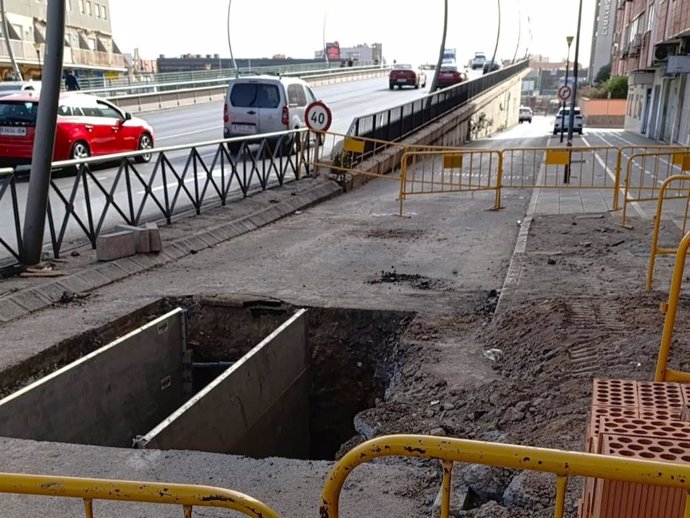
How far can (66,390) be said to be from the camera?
5590 millimetres

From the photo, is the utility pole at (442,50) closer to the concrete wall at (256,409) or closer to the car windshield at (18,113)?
the car windshield at (18,113)

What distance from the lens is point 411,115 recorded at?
23.2m

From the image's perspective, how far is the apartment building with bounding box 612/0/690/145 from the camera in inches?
1083

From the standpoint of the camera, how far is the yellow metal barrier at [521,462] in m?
1.93

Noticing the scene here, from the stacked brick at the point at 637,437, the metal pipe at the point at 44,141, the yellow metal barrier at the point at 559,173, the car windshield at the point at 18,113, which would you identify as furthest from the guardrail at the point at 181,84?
the stacked brick at the point at 637,437

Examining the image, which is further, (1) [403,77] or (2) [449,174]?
(1) [403,77]

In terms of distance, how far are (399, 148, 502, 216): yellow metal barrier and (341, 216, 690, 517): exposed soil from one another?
5168 mm

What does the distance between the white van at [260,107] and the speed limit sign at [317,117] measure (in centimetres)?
289

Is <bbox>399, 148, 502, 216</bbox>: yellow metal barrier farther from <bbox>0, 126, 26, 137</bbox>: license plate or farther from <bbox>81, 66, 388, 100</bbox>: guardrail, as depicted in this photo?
<bbox>81, 66, 388, 100</bbox>: guardrail

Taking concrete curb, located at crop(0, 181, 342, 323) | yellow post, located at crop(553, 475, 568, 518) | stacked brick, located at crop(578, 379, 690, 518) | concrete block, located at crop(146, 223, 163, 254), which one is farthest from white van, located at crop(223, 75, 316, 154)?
yellow post, located at crop(553, 475, 568, 518)

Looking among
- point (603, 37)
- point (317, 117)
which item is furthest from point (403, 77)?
point (603, 37)

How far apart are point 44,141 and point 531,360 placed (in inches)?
225

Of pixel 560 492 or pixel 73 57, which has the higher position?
pixel 73 57

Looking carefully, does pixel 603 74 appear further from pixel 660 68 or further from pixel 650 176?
pixel 650 176
